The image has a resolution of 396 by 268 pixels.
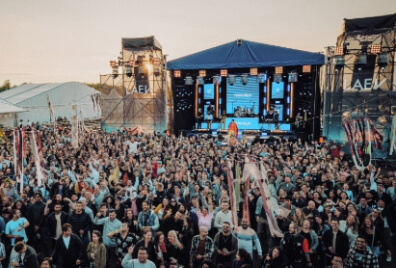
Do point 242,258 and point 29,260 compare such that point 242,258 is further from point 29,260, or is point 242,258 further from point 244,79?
point 244,79

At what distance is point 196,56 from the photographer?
17062 millimetres

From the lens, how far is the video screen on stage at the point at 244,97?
792 inches

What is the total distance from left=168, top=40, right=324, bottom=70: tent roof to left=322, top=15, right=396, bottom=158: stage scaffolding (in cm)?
130

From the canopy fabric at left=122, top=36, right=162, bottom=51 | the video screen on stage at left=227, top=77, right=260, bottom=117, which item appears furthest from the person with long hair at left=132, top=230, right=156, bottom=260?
the video screen on stage at left=227, top=77, right=260, bottom=117

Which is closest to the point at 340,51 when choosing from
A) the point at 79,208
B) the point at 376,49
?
the point at 376,49

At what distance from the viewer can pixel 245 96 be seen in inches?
800

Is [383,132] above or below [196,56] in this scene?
below

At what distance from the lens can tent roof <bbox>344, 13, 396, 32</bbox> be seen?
1438 centimetres

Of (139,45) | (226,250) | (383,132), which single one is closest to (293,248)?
(226,250)

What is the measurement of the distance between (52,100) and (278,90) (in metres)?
27.7

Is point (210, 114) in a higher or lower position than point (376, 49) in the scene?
lower

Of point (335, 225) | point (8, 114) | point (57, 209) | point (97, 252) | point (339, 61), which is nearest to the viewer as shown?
point (97, 252)

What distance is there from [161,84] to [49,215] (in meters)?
13.2

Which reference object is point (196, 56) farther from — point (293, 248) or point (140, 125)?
point (293, 248)
